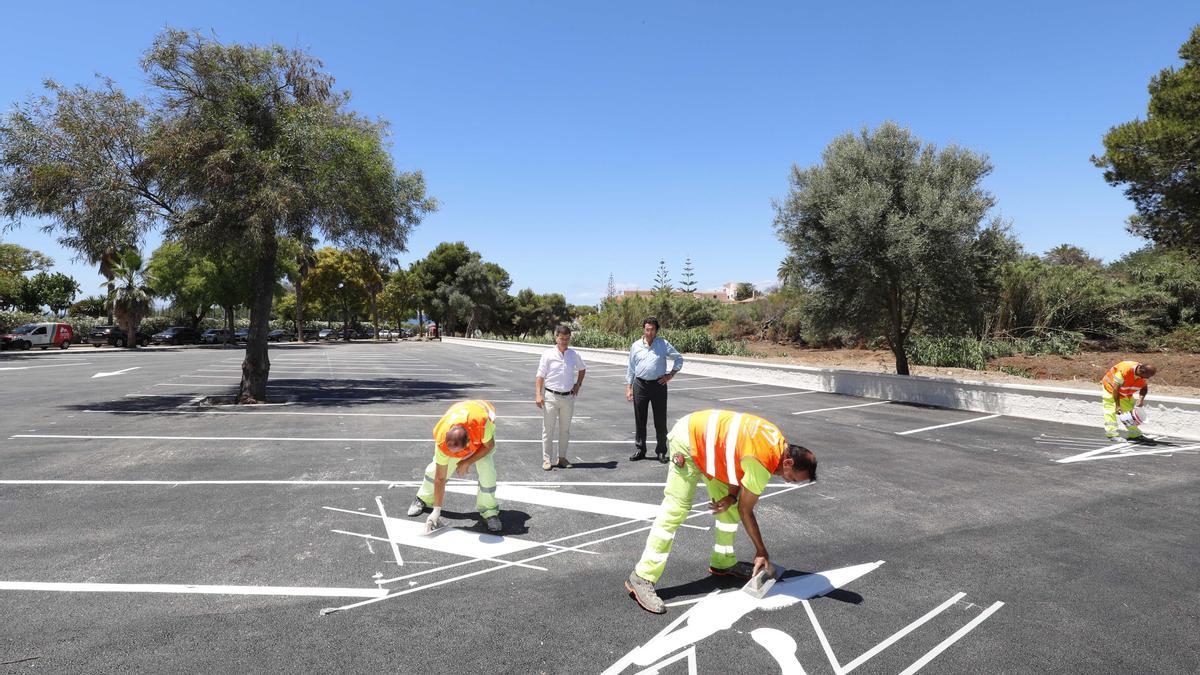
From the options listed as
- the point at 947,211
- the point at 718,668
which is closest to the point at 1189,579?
the point at 718,668

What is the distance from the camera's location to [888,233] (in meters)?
13.2

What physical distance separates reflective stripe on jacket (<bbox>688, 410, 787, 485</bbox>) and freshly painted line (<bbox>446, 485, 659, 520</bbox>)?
6.30ft

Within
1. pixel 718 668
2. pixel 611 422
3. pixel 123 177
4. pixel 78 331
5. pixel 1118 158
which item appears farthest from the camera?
pixel 78 331

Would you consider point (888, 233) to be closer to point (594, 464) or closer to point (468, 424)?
point (594, 464)

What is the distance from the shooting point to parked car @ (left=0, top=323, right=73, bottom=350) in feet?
112

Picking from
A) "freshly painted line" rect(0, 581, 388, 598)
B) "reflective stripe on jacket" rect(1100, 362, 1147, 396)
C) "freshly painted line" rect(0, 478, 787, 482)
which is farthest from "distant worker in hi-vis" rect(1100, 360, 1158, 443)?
"freshly painted line" rect(0, 581, 388, 598)

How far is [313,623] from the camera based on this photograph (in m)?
3.55

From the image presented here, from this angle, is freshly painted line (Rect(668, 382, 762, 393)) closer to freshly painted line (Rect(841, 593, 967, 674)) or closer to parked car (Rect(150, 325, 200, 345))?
freshly painted line (Rect(841, 593, 967, 674))

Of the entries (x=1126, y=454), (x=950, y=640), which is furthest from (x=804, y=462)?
(x=1126, y=454)

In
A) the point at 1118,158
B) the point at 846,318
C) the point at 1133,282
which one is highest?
the point at 1118,158

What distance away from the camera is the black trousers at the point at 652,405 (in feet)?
25.2

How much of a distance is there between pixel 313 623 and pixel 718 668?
7.71 ft

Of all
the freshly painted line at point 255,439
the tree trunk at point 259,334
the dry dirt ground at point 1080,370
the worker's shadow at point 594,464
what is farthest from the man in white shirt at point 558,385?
the dry dirt ground at point 1080,370

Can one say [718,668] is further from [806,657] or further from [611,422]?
[611,422]
